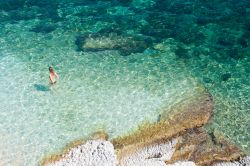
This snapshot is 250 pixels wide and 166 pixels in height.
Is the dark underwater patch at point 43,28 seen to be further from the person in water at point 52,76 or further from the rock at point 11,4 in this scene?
the person in water at point 52,76

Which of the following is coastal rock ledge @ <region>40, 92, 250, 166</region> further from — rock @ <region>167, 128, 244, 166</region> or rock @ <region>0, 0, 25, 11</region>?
rock @ <region>0, 0, 25, 11</region>

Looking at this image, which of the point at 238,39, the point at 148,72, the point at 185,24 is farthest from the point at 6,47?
the point at 238,39

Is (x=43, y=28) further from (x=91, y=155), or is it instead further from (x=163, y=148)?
(x=163, y=148)

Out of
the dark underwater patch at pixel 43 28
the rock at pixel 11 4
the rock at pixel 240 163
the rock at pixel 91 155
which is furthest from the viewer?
the rock at pixel 11 4

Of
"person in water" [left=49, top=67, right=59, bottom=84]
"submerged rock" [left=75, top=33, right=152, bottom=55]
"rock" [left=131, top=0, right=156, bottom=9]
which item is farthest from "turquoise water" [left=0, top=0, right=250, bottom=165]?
"person in water" [left=49, top=67, right=59, bottom=84]

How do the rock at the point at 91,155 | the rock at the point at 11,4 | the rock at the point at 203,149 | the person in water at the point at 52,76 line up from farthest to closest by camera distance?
1. the rock at the point at 11,4
2. the person in water at the point at 52,76
3. the rock at the point at 203,149
4. the rock at the point at 91,155

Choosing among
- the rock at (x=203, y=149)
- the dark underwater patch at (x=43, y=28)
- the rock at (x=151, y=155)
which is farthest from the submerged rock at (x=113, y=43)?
the rock at (x=151, y=155)

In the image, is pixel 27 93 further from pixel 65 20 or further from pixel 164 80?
pixel 65 20
